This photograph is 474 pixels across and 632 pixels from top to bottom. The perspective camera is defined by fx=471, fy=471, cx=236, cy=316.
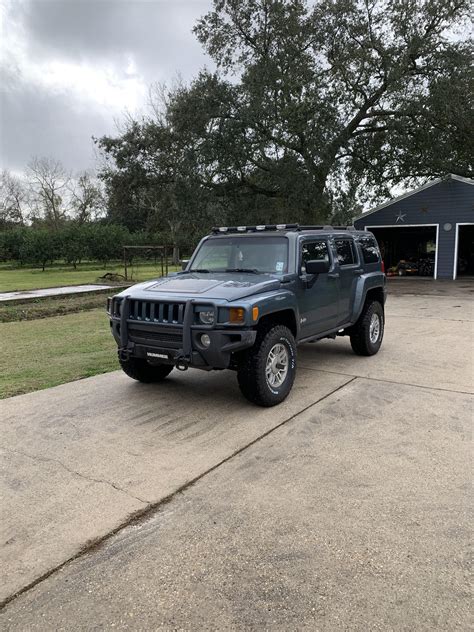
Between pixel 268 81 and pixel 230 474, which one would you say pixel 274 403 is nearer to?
pixel 230 474

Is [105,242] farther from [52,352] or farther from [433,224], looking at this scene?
[52,352]

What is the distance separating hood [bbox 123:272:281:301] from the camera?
15.0 feet

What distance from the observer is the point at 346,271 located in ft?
21.2

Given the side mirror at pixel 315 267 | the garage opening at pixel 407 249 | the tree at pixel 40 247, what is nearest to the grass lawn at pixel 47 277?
the tree at pixel 40 247

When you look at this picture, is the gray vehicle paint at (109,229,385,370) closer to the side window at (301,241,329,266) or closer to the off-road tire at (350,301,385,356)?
the side window at (301,241,329,266)

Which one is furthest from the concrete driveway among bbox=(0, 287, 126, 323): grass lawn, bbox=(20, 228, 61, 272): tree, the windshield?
bbox=(20, 228, 61, 272): tree

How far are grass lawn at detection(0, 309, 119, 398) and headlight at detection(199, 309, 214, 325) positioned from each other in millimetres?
2495

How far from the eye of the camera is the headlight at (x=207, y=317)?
4375 millimetres

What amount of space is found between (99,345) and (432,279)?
18.2 meters

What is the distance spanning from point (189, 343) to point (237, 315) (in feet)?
1.75

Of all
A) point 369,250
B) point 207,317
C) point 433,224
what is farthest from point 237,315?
point 433,224

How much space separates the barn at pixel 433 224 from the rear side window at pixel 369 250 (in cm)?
1491

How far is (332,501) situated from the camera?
10.1 feet

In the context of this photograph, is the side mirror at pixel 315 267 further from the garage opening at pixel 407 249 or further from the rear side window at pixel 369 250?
the garage opening at pixel 407 249
